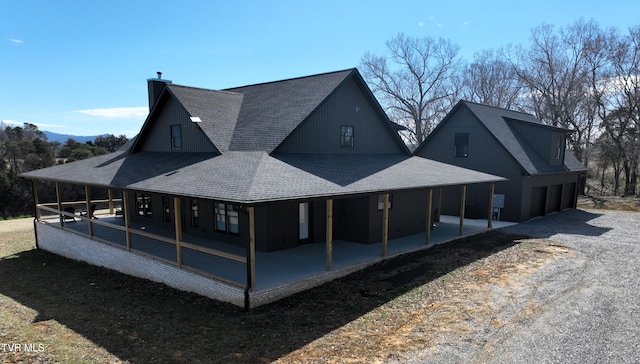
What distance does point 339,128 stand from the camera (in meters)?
16.0

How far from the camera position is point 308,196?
9.05 meters

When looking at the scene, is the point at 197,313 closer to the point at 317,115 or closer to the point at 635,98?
the point at 317,115

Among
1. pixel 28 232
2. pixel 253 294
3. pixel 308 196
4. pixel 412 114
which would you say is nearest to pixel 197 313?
pixel 253 294

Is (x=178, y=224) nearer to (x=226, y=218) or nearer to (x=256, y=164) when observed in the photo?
(x=256, y=164)

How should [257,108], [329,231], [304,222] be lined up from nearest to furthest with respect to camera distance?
[329,231], [304,222], [257,108]

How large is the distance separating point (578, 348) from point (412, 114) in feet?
126

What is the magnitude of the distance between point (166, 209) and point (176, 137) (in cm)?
335

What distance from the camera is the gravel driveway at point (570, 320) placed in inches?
255

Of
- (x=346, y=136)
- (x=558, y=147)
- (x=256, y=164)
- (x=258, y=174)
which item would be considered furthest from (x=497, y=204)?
(x=258, y=174)

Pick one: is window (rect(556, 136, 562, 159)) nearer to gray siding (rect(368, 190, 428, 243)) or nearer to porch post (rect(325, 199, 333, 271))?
gray siding (rect(368, 190, 428, 243))

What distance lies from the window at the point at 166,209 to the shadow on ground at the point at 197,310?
3.43 m

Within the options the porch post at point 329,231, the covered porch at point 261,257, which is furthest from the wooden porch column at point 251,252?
the porch post at point 329,231

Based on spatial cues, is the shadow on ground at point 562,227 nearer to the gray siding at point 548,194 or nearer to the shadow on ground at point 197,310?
the gray siding at point 548,194

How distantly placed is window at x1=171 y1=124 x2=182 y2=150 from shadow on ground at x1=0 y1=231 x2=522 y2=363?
6140mm
